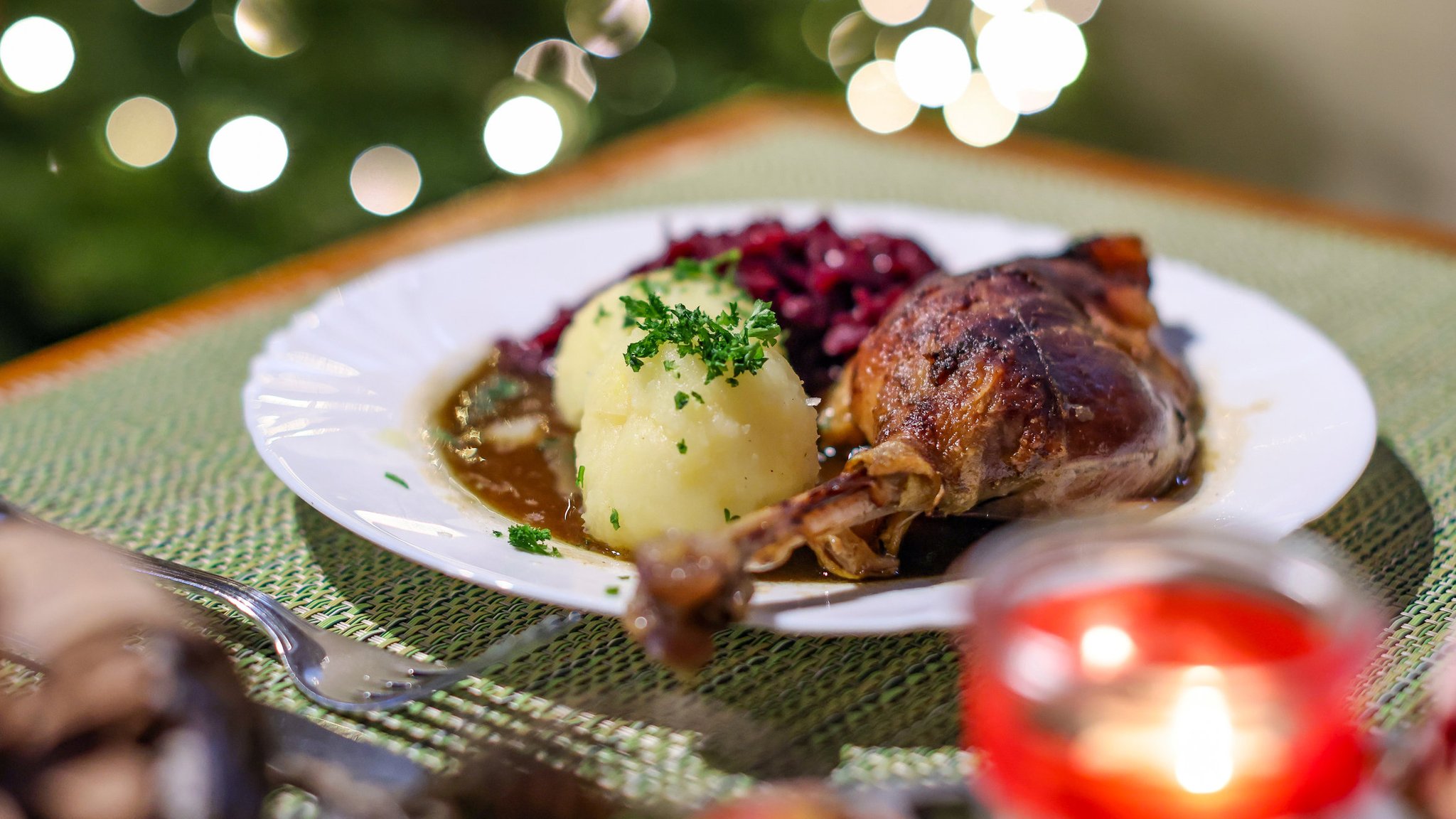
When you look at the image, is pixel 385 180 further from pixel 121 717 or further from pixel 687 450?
pixel 121 717

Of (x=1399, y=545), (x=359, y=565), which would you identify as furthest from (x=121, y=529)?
(x=1399, y=545)

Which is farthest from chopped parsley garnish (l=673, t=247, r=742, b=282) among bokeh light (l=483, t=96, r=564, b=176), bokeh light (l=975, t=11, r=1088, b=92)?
bokeh light (l=975, t=11, r=1088, b=92)

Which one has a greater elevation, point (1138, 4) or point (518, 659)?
point (1138, 4)

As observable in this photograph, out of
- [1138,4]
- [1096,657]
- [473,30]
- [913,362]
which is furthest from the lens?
[1138,4]

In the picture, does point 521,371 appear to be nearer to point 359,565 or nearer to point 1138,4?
point 359,565

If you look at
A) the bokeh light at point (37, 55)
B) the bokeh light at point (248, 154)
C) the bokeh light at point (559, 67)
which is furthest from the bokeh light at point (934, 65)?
the bokeh light at point (37, 55)

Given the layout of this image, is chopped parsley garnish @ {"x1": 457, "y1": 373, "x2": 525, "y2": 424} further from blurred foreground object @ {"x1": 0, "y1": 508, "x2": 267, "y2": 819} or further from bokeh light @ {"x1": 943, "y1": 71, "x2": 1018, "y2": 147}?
bokeh light @ {"x1": 943, "y1": 71, "x2": 1018, "y2": 147}

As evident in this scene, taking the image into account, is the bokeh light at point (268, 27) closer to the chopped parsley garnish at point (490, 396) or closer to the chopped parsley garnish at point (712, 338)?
the chopped parsley garnish at point (490, 396)
